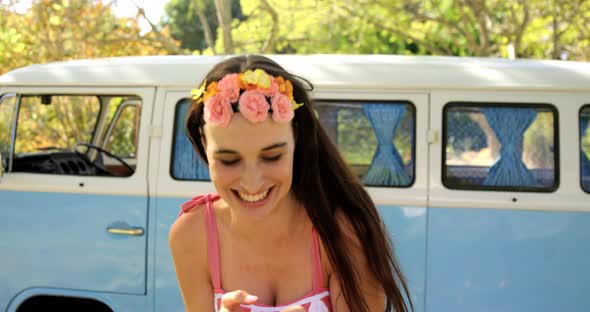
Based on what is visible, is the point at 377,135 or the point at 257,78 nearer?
the point at 257,78

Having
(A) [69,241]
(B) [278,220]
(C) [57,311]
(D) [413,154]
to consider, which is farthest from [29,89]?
(B) [278,220]

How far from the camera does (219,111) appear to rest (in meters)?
1.64

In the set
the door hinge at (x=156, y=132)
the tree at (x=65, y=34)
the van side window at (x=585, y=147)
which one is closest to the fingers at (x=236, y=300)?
the door hinge at (x=156, y=132)

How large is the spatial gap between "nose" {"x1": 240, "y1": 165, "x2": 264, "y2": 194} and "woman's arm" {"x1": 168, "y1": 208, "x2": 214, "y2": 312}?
0.98 ft

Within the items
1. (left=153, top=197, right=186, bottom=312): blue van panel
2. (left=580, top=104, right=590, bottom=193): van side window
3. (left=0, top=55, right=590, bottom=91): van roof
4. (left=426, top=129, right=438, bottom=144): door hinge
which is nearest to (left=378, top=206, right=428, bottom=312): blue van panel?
(left=426, top=129, right=438, bottom=144): door hinge

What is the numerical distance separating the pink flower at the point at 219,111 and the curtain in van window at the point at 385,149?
7.05ft

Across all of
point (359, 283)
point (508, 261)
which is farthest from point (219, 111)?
point (508, 261)

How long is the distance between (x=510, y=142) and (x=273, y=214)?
2273mm

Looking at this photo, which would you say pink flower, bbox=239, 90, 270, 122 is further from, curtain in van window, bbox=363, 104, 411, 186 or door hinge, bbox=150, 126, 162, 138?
door hinge, bbox=150, 126, 162, 138

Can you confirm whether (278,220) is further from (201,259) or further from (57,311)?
(57,311)

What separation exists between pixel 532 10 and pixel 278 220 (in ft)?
29.5

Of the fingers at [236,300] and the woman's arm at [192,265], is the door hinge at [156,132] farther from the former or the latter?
the fingers at [236,300]

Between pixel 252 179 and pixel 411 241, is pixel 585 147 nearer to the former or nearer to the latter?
pixel 411 241

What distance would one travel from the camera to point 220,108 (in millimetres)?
1640
